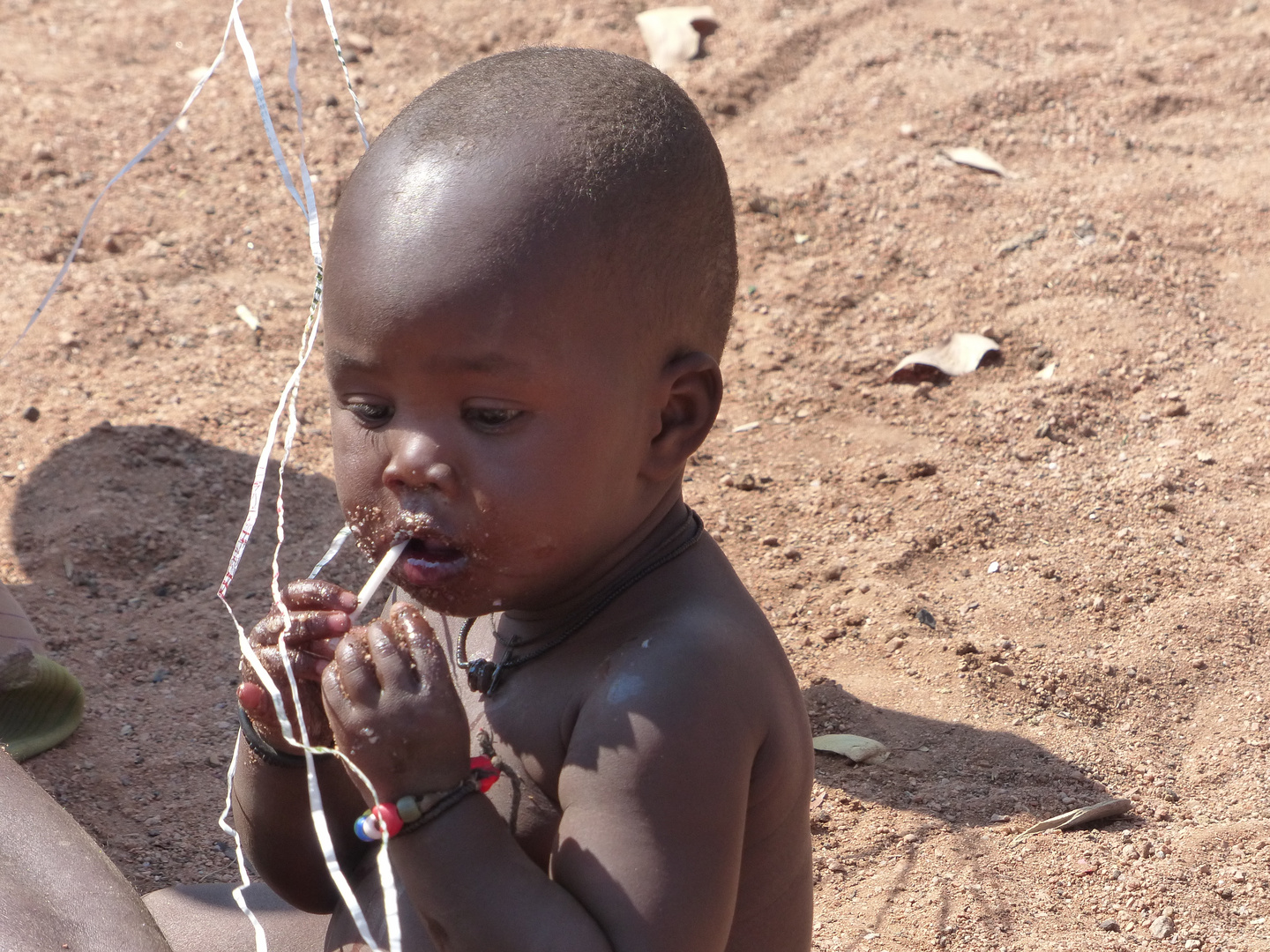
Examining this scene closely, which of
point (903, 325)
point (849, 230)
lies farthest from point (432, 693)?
point (849, 230)

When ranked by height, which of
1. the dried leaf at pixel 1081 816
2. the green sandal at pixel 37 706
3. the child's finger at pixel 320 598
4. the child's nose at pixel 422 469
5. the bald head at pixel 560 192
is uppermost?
the bald head at pixel 560 192

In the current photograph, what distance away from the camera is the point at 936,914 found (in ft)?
7.82

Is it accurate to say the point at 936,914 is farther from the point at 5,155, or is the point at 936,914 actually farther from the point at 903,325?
the point at 5,155

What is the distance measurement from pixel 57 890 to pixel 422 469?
577 mm

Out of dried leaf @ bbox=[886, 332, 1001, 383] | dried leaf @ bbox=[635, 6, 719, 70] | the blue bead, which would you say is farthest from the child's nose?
dried leaf @ bbox=[635, 6, 719, 70]

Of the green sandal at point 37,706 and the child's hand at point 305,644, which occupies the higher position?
the child's hand at point 305,644

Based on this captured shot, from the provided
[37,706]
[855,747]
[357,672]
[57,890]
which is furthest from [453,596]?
[37,706]

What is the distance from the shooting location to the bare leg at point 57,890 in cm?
137

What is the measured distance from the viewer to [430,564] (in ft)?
5.36

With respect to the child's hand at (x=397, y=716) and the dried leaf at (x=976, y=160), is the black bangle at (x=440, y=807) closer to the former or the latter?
the child's hand at (x=397, y=716)

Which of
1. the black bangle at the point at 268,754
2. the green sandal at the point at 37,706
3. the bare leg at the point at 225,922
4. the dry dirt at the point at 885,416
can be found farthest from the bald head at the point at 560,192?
the green sandal at the point at 37,706

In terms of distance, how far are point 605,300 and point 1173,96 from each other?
423 cm

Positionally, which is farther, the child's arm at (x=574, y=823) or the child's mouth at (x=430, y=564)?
the child's mouth at (x=430, y=564)

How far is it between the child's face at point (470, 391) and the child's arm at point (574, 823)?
4.8 inches
